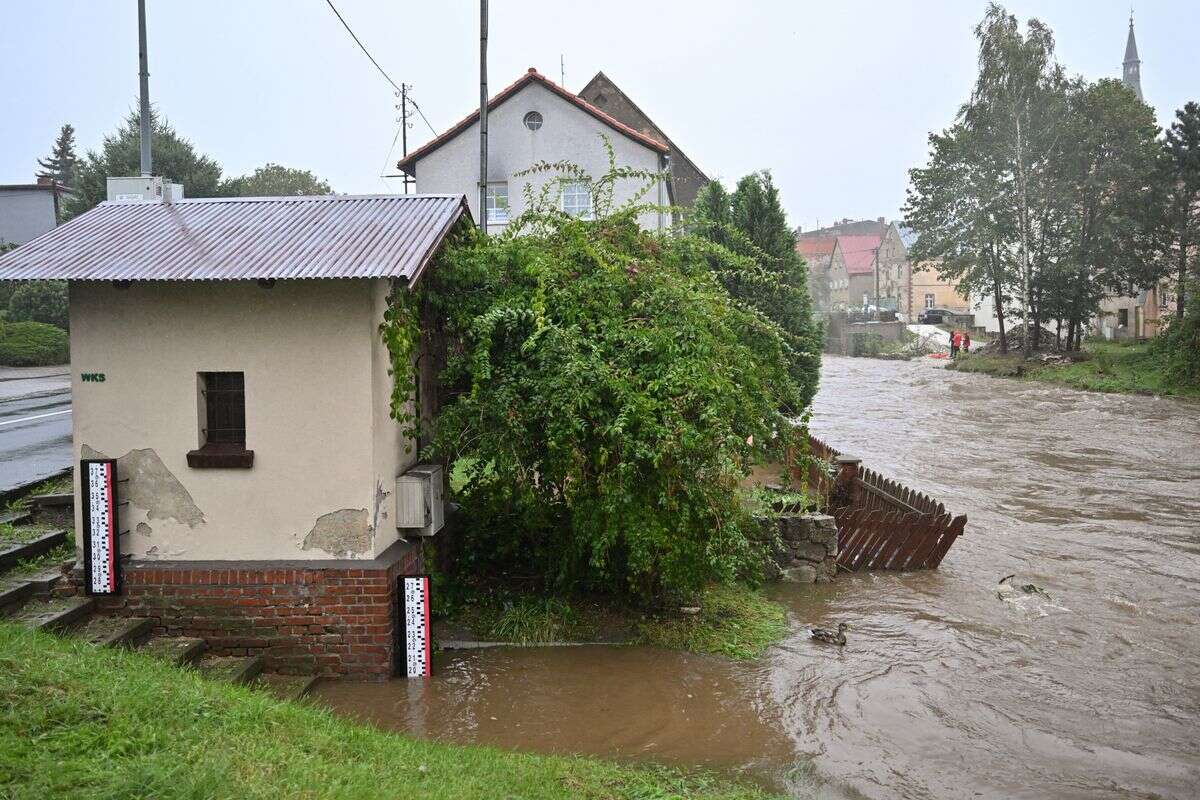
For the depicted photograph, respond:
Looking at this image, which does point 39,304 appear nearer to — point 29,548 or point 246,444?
point 29,548

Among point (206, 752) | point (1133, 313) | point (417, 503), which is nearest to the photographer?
point (206, 752)

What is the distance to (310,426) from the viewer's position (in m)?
7.35

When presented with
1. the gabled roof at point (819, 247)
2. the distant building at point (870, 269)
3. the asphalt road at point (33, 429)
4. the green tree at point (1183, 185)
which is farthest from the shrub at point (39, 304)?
the gabled roof at point (819, 247)

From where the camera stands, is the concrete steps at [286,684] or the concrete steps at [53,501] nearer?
the concrete steps at [286,684]

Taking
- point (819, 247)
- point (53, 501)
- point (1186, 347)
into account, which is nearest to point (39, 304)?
point (53, 501)

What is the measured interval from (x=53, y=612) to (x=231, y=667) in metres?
1.33

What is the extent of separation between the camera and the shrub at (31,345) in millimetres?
25547

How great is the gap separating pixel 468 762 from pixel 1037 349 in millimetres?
45951

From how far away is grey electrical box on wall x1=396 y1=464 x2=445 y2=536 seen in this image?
788 centimetres

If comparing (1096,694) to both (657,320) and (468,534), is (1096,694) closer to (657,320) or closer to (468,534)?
(657,320)

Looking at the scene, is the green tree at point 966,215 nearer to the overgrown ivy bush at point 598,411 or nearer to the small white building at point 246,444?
the overgrown ivy bush at point 598,411

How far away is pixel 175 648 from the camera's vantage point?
694 cm

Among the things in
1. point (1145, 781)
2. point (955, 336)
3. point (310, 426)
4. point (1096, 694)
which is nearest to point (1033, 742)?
point (1145, 781)

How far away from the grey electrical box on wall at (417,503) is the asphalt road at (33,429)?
400cm
